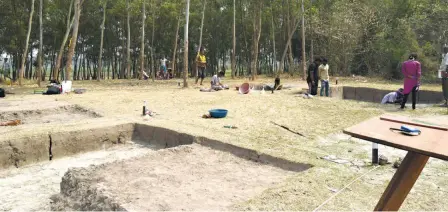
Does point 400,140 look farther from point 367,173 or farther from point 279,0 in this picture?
point 279,0

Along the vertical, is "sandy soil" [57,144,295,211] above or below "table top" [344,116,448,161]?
below

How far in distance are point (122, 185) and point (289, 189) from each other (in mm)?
1708

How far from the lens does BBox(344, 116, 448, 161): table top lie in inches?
71.7

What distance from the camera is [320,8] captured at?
2527 cm

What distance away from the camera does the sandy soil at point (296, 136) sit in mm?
3281

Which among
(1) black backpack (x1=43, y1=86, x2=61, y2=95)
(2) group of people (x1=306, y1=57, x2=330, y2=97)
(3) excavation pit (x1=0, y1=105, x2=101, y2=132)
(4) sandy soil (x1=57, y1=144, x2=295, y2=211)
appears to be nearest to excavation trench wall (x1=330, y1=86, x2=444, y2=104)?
(2) group of people (x1=306, y1=57, x2=330, y2=97)

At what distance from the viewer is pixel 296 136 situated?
6215 millimetres

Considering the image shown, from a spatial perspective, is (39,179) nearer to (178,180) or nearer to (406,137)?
(178,180)

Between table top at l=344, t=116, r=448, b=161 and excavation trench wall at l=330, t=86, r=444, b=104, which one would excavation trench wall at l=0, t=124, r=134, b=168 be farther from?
excavation trench wall at l=330, t=86, r=444, b=104

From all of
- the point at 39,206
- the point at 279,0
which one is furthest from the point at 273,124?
the point at 279,0

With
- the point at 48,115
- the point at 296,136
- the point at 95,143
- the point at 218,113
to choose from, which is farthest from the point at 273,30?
the point at 95,143

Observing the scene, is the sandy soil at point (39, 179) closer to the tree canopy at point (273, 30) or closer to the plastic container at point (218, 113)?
the plastic container at point (218, 113)

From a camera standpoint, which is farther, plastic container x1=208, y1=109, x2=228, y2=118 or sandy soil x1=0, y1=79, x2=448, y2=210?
plastic container x1=208, y1=109, x2=228, y2=118

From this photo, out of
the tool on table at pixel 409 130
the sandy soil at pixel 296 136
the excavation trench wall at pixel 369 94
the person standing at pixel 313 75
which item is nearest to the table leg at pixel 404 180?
the tool on table at pixel 409 130
